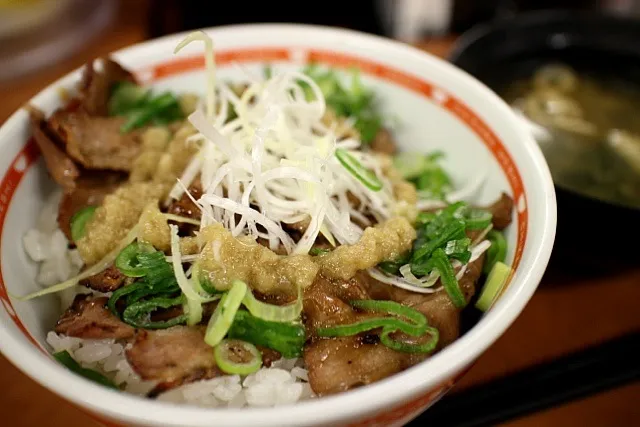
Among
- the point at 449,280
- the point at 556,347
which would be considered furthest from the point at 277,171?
the point at 556,347

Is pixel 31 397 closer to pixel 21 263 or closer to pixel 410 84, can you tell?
pixel 21 263

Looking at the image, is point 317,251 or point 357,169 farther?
point 357,169

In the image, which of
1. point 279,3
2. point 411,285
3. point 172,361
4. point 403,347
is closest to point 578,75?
point 279,3

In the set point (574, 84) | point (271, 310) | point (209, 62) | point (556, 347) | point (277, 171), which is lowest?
point (556, 347)

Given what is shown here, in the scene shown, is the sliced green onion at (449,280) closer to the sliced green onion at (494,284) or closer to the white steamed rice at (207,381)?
the sliced green onion at (494,284)

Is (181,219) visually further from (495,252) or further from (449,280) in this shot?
(495,252)

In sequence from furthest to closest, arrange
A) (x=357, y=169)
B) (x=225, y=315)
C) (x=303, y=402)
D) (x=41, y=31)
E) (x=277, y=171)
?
(x=41, y=31), (x=357, y=169), (x=277, y=171), (x=225, y=315), (x=303, y=402)
